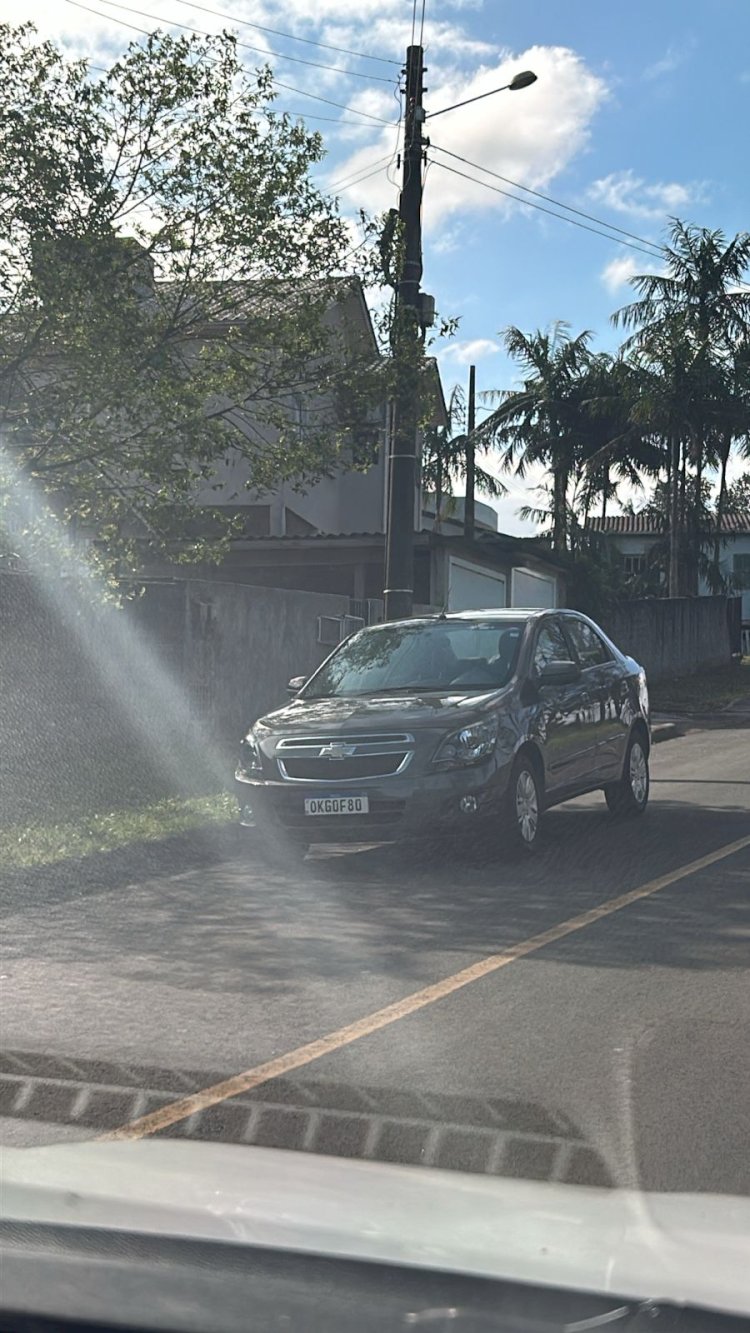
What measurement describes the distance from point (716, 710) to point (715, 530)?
2072 cm

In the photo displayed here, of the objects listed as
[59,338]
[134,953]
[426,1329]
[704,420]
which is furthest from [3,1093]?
[704,420]

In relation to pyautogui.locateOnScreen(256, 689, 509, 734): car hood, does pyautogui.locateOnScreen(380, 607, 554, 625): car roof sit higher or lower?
higher

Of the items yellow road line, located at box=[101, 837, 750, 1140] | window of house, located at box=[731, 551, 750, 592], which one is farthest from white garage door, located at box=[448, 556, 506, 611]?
window of house, located at box=[731, 551, 750, 592]

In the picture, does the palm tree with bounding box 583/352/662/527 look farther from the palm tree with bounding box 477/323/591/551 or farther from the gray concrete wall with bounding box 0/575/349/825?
the gray concrete wall with bounding box 0/575/349/825

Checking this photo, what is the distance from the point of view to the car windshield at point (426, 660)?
1123cm

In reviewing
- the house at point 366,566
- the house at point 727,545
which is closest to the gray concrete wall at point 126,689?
the house at point 366,566

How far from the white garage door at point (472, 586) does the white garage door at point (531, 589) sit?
0.50 m

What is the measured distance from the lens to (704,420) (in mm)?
35500

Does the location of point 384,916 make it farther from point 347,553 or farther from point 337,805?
point 347,553

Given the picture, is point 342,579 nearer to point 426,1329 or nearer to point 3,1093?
point 3,1093

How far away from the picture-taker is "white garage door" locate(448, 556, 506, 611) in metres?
26.5

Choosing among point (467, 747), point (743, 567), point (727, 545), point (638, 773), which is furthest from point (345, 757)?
point (743, 567)

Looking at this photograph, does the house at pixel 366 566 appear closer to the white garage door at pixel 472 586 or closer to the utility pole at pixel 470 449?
the white garage door at pixel 472 586

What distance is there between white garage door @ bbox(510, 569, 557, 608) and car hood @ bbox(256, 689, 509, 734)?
1924cm
